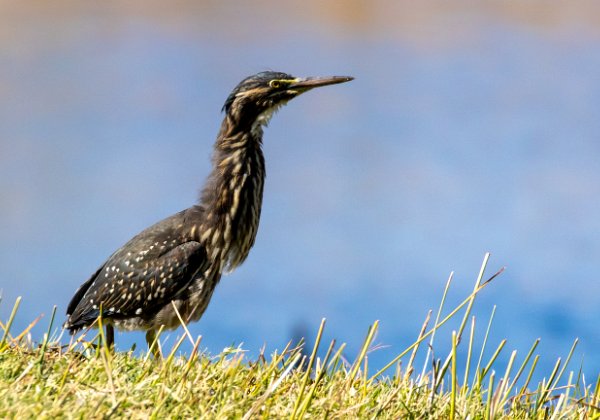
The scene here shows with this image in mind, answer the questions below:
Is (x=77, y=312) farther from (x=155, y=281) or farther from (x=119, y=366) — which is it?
(x=119, y=366)

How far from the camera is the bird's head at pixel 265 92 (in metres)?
6.24

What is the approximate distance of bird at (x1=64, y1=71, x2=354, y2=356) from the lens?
6176 mm

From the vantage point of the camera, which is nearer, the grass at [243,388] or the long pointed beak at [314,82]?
the grass at [243,388]

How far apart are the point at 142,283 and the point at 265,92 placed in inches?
68.1

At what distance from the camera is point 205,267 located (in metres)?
6.27

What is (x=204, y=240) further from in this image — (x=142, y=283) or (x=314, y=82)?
(x=314, y=82)

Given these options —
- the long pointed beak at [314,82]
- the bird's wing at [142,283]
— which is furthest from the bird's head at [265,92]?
the bird's wing at [142,283]

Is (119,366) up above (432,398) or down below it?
above

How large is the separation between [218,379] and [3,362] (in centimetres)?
106

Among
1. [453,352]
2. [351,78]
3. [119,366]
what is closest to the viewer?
[453,352]

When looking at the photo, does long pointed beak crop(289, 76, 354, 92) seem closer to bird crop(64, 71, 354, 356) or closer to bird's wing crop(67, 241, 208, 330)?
bird crop(64, 71, 354, 356)

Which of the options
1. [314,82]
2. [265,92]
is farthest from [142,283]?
[314,82]

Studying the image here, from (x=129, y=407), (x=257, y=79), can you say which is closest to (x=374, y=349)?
(x=129, y=407)

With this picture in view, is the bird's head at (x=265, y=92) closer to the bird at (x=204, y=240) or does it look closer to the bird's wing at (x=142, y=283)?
the bird at (x=204, y=240)
